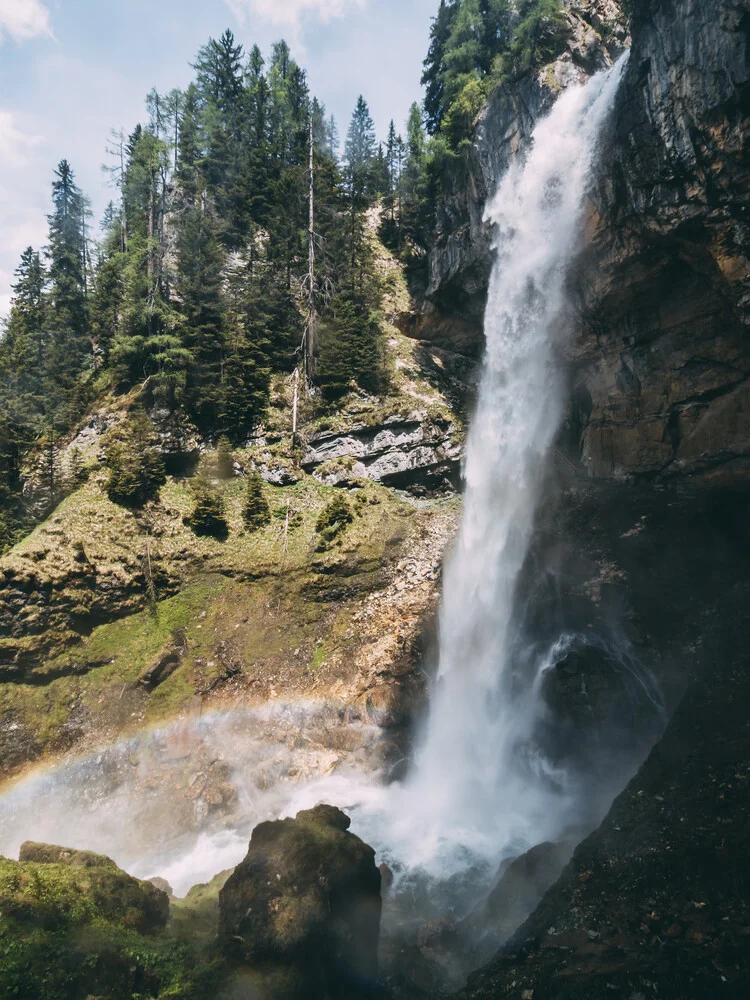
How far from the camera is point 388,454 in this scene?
2470 cm

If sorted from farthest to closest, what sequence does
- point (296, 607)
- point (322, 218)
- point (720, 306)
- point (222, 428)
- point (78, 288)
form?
point (78, 288)
point (322, 218)
point (222, 428)
point (296, 607)
point (720, 306)

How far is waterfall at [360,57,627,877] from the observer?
45.8 ft

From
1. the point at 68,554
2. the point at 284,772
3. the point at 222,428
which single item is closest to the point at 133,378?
the point at 222,428

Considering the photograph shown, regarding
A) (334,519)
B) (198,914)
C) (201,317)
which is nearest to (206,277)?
(201,317)

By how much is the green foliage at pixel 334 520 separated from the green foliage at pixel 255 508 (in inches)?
89.6

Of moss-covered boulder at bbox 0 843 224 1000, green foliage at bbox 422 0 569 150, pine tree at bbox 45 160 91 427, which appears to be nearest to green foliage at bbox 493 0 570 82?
green foliage at bbox 422 0 569 150

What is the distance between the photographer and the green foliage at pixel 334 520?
21188 millimetres

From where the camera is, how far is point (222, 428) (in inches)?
957

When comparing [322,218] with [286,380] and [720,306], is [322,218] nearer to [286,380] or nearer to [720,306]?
[286,380]

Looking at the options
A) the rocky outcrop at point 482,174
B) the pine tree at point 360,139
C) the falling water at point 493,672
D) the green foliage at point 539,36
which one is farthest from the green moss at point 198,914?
the pine tree at point 360,139

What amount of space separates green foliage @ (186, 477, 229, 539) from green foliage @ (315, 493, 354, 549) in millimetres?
3868

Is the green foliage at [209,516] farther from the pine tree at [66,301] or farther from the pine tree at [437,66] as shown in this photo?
the pine tree at [437,66]

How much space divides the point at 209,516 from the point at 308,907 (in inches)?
573

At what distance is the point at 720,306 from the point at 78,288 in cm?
3738
